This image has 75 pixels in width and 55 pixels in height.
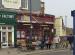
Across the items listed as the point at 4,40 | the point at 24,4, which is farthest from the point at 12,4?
the point at 4,40

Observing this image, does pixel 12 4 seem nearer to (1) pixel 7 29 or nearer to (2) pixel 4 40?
(1) pixel 7 29

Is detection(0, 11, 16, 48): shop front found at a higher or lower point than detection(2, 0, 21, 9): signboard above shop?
lower

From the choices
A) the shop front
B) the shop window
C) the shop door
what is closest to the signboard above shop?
the shop window

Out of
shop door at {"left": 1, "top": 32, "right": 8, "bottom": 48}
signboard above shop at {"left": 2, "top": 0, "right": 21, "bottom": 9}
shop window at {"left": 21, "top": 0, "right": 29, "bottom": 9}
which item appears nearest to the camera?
shop door at {"left": 1, "top": 32, "right": 8, "bottom": 48}

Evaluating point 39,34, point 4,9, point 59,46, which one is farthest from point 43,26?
Result: point 4,9

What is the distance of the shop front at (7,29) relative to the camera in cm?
4036

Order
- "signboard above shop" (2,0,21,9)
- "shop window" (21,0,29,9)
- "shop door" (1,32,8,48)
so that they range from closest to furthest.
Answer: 1. "shop door" (1,32,8,48)
2. "signboard above shop" (2,0,21,9)
3. "shop window" (21,0,29,9)

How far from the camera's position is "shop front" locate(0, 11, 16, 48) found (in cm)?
4036

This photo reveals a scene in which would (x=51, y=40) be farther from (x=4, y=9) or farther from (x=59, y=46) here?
(x=4, y=9)

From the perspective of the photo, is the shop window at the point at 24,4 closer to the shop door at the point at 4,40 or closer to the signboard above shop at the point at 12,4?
the signboard above shop at the point at 12,4

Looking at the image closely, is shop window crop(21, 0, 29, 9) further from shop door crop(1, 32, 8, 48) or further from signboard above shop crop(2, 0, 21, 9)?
shop door crop(1, 32, 8, 48)

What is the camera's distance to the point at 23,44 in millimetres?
40188

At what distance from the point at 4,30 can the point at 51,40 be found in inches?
230

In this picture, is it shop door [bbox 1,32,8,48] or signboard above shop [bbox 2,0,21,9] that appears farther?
signboard above shop [bbox 2,0,21,9]
